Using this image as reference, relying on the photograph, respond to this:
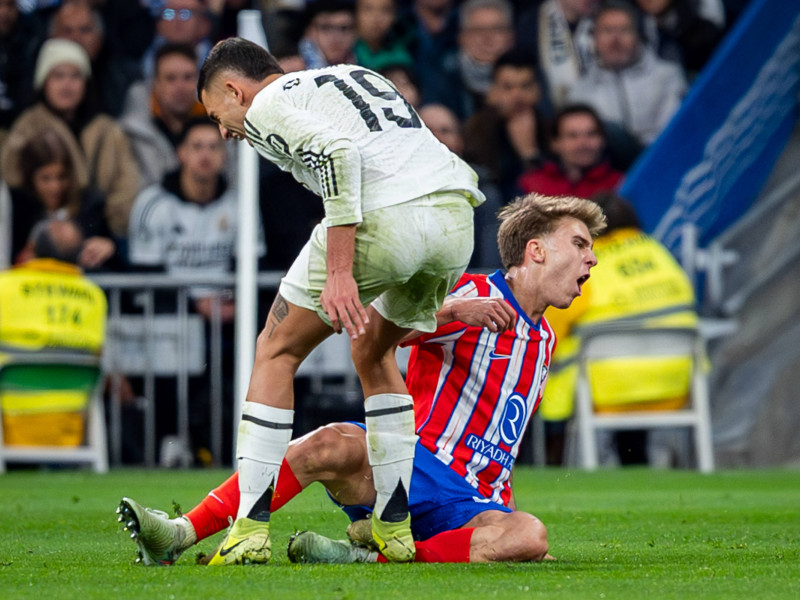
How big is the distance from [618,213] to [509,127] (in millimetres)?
1759

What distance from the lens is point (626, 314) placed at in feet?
27.5

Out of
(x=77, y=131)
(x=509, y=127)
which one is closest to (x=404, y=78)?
(x=509, y=127)

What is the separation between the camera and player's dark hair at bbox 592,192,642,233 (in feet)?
28.4

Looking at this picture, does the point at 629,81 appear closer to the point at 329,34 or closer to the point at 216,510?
the point at 329,34

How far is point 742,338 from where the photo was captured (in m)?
10.4

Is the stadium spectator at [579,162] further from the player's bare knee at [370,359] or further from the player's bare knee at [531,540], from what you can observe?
the player's bare knee at [531,540]

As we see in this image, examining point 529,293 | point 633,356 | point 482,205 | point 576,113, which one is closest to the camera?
point 529,293

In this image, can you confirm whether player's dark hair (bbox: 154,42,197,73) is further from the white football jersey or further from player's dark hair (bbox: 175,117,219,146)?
the white football jersey

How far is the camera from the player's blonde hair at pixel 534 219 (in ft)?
13.1

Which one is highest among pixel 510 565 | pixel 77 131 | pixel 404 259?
pixel 77 131

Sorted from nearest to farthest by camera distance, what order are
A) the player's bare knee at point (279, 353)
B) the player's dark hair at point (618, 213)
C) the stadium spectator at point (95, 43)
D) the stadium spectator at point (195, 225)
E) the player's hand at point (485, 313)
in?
the player's bare knee at point (279, 353), the player's hand at point (485, 313), the player's dark hair at point (618, 213), the stadium spectator at point (195, 225), the stadium spectator at point (95, 43)

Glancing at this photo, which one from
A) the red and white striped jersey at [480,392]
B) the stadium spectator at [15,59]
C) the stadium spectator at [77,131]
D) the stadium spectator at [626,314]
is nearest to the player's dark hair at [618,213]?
the stadium spectator at [626,314]

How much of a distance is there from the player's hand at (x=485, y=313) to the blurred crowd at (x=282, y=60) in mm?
5938

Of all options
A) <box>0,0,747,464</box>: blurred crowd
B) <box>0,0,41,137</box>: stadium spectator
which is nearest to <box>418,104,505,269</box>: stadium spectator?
<box>0,0,747,464</box>: blurred crowd
